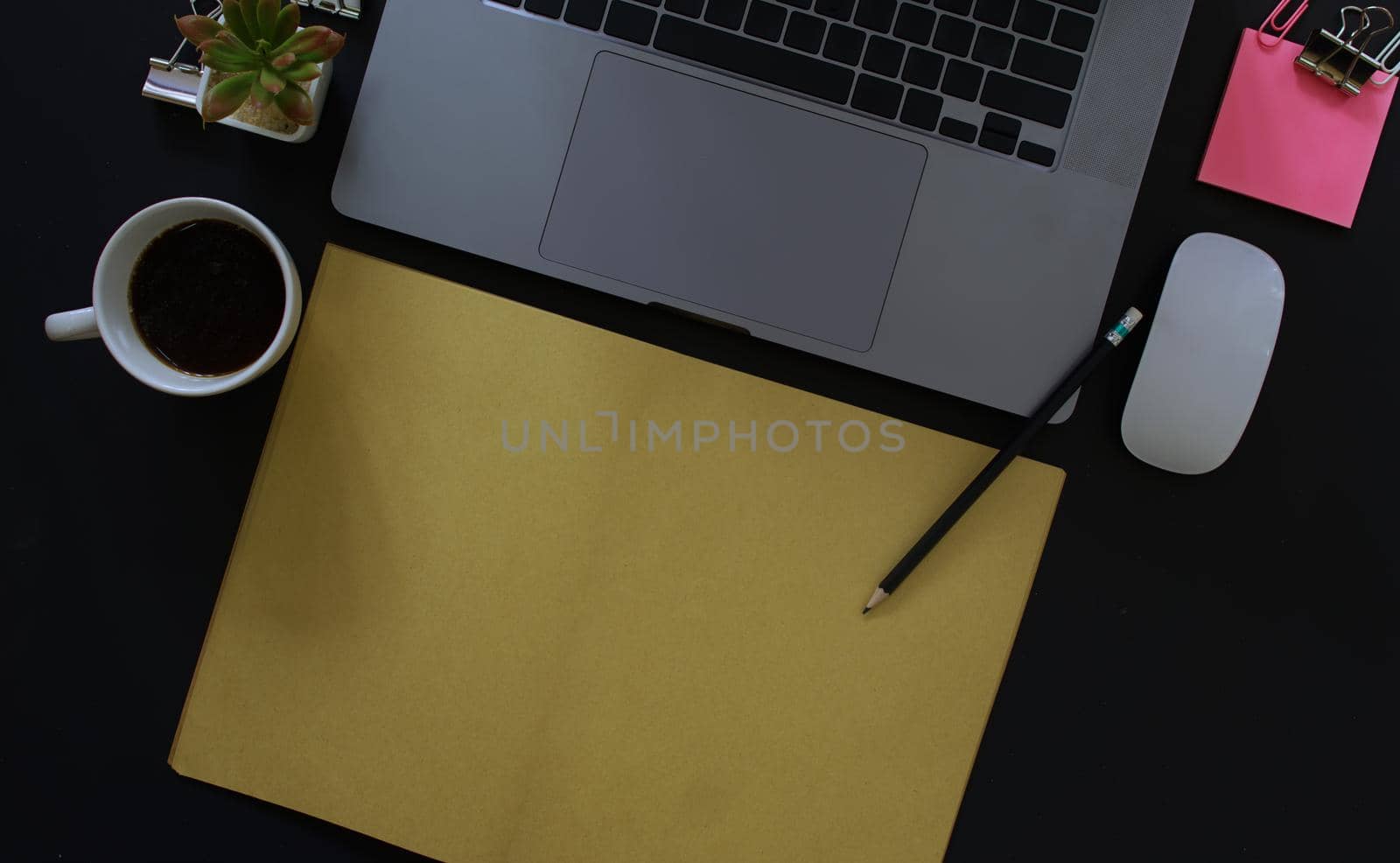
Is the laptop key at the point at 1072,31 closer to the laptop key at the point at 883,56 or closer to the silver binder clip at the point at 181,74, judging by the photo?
the laptop key at the point at 883,56

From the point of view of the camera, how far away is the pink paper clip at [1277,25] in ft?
2.26

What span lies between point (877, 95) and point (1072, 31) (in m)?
0.15

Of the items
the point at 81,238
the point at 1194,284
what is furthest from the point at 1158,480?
the point at 81,238

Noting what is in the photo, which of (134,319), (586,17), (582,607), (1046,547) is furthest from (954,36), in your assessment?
(134,319)

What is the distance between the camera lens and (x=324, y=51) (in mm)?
593

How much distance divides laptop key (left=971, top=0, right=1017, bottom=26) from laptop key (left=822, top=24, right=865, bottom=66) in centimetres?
8

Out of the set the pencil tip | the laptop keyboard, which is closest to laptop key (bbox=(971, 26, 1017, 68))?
the laptop keyboard

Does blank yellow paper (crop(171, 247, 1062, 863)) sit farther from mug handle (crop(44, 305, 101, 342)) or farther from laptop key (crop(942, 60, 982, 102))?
laptop key (crop(942, 60, 982, 102))

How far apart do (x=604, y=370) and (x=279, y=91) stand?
0.28 meters

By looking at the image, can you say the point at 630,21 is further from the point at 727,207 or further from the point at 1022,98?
the point at 1022,98

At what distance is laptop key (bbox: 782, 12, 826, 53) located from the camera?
635mm

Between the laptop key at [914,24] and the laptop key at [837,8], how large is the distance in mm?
33

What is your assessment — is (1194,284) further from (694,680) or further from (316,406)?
(316,406)

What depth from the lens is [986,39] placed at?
630 mm
